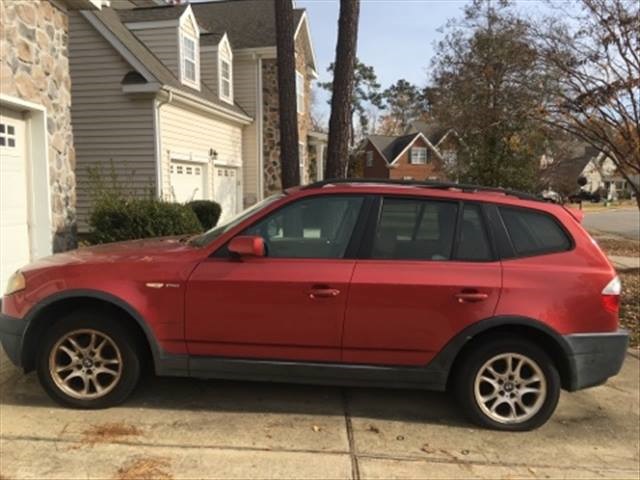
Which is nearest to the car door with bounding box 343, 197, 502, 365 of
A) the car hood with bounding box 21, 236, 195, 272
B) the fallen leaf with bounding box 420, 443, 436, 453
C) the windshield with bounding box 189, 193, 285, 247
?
the fallen leaf with bounding box 420, 443, 436, 453

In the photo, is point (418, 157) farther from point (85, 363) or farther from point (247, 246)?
point (85, 363)

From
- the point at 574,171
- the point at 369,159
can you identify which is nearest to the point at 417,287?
the point at 574,171

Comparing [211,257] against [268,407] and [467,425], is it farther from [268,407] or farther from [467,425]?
[467,425]

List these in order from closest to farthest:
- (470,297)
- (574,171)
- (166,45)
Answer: (470,297), (166,45), (574,171)

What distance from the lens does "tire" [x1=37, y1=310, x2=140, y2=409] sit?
4.36 metres

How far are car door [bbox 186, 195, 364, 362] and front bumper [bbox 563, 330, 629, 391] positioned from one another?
1652 mm

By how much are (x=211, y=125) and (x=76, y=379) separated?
45.6ft

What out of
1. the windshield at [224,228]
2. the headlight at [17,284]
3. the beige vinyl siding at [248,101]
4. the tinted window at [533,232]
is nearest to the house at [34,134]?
the headlight at [17,284]

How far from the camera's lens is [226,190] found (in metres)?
19.3

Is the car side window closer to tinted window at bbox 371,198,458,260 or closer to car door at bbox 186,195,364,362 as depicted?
car door at bbox 186,195,364,362

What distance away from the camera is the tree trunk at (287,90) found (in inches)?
385

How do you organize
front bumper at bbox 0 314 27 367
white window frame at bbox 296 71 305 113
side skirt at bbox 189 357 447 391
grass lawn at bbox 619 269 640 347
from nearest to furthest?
side skirt at bbox 189 357 447 391 < front bumper at bbox 0 314 27 367 < grass lawn at bbox 619 269 640 347 < white window frame at bbox 296 71 305 113

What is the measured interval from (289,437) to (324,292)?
1.02 metres

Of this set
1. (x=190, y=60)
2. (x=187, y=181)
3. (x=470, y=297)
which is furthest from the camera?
(x=190, y=60)
